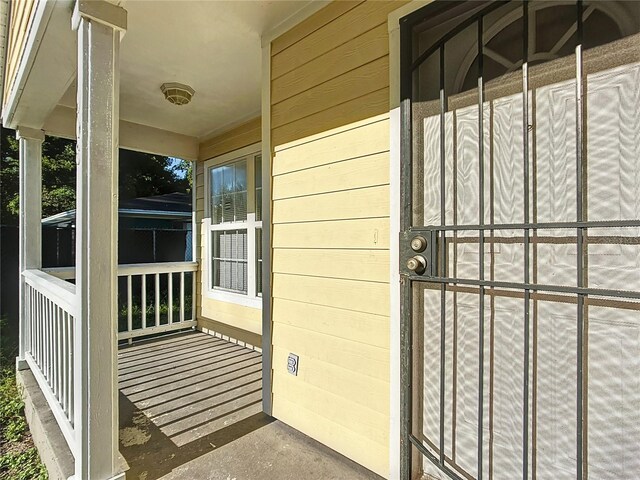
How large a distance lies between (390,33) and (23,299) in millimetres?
3673

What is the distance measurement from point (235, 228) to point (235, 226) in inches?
1.0

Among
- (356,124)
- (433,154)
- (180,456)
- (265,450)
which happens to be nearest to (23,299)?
(180,456)

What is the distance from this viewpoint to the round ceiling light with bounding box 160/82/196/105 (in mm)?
2908

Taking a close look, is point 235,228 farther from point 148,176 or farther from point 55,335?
point 148,176

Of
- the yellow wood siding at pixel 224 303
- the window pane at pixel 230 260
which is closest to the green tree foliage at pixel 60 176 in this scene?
the yellow wood siding at pixel 224 303

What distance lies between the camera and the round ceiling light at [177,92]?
291 centimetres

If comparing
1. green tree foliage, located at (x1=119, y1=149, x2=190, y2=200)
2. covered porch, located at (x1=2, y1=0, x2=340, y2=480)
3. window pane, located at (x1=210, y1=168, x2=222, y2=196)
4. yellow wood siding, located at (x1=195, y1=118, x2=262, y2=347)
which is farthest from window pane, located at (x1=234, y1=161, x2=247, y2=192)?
green tree foliage, located at (x1=119, y1=149, x2=190, y2=200)

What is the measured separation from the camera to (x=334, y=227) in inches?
72.2

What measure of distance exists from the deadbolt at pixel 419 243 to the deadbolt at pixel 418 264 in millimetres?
32

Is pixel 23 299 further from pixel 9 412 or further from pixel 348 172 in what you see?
pixel 348 172

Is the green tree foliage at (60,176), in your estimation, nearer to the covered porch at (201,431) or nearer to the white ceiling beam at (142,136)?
the white ceiling beam at (142,136)

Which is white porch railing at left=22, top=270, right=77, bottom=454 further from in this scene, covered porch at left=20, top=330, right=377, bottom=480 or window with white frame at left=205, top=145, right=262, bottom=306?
window with white frame at left=205, top=145, right=262, bottom=306

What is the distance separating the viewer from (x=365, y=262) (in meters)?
1.68

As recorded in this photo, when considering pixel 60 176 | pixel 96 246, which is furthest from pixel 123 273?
pixel 60 176
